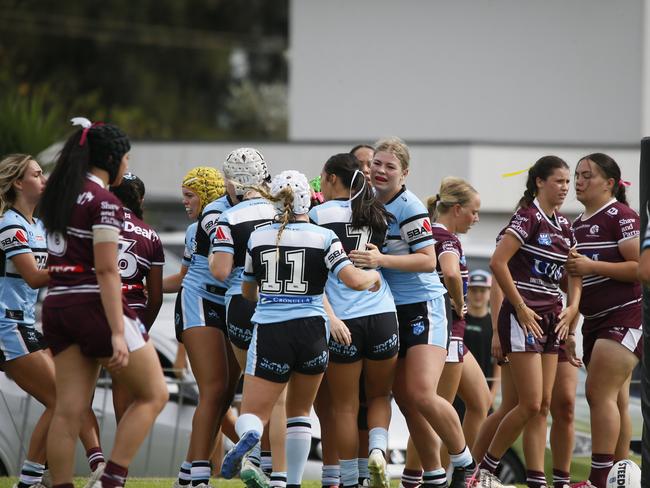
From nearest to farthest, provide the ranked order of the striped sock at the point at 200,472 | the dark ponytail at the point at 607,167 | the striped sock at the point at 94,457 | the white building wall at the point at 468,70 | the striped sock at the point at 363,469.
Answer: the striped sock at the point at 200,472, the striped sock at the point at 363,469, the striped sock at the point at 94,457, the dark ponytail at the point at 607,167, the white building wall at the point at 468,70

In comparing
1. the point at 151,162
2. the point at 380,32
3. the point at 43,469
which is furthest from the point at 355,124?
the point at 43,469

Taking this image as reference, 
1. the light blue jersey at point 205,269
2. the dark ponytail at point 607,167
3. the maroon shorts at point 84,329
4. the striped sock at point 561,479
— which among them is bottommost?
the striped sock at point 561,479

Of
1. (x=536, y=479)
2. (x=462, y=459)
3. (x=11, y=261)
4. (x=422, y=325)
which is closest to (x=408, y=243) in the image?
(x=422, y=325)

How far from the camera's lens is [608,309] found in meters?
7.95

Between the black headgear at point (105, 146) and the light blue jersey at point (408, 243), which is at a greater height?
the black headgear at point (105, 146)

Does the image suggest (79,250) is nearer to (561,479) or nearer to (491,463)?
(491,463)

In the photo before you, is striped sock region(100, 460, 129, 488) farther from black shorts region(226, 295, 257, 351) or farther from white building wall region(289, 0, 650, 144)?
white building wall region(289, 0, 650, 144)

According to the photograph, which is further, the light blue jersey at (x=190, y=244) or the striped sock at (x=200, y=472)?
the light blue jersey at (x=190, y=244)

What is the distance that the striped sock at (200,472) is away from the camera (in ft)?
24.9

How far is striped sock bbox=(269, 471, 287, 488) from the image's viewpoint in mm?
7270

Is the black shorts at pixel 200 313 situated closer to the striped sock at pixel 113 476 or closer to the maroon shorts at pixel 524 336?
the striped sock at pixel 113 476

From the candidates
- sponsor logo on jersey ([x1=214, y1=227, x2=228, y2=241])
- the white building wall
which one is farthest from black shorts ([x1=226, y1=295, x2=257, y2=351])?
the white building wall

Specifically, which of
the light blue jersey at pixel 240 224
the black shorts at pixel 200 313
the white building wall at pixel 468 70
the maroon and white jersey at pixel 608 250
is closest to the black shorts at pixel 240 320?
the light blue jersey at pixel 240 224

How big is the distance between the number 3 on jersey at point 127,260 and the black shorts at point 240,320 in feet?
2.59
